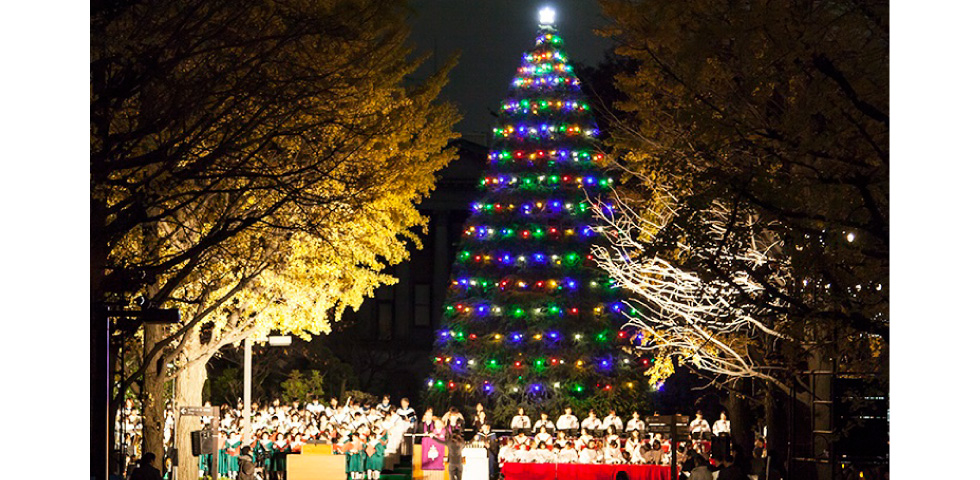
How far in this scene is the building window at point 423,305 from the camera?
71750 millimetres

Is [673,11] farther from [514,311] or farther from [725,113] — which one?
[514,311]

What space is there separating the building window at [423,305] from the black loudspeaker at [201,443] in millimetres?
42167

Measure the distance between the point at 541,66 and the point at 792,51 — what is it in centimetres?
3377

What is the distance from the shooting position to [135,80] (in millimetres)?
17406

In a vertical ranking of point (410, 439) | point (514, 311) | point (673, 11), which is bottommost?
point (410, 439)

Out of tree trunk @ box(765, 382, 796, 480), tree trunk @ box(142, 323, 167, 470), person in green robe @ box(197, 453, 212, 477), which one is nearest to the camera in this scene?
tree trunk @ box(765, 382, 796, 480)

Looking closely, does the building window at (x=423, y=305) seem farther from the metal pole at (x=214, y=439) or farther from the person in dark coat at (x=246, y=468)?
the person in dark coat at (x=246, y=468)

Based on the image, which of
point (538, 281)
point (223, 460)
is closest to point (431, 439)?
point (223, 460)

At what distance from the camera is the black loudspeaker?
28.7 meters

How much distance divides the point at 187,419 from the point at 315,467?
299 cm

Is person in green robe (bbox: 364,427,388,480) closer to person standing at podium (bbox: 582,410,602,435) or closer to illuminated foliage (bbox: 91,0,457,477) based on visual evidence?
illuminated foliage (bbox: 91,0,457,477)

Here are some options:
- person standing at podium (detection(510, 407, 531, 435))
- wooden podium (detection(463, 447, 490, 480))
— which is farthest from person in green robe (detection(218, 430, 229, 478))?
wooden podium (detection(463, 447, 490, 480))

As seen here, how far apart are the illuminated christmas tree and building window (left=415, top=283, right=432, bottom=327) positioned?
24.8m
